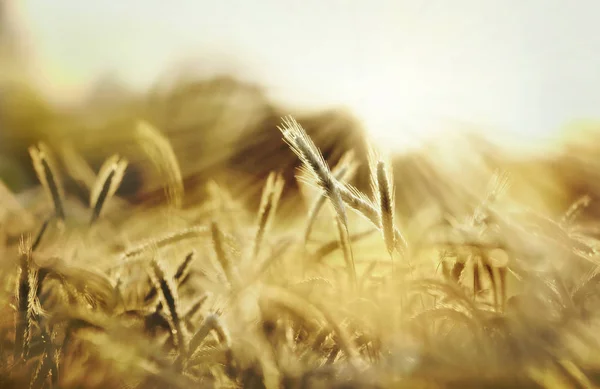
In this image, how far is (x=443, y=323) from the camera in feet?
1.61

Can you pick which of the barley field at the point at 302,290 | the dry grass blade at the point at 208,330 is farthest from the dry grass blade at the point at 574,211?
the dry grass blade at the point at 208,330

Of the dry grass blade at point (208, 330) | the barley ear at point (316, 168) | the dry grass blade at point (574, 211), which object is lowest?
the dry grass blade at point (208, 330)

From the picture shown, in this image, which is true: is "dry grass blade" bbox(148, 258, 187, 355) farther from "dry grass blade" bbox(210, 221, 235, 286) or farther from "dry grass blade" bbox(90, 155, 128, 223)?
"dry grass blade" bbox(90, 155, 128, 223)

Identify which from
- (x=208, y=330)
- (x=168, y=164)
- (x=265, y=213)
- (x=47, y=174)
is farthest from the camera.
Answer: (x=168, y=164)

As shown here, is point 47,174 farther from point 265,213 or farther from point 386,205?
point 386,205

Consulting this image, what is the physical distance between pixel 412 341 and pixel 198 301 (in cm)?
21

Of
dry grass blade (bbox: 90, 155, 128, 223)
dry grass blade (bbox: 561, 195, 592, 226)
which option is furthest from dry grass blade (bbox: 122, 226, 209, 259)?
dry grass blade (bbox: 561, 195, 592, 226)

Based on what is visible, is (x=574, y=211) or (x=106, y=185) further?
(x=574, y=211)

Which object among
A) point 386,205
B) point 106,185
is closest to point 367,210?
point 386,205

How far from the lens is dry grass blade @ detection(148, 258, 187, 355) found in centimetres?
40

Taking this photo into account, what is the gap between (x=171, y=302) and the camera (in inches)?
15.9

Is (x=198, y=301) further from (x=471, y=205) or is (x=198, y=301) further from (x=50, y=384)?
(x=471, y=205)

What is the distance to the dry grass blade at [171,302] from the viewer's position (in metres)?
0.40

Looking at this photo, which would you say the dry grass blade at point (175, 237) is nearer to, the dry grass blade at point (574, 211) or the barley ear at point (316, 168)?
the barley ear at point (316, 168)
